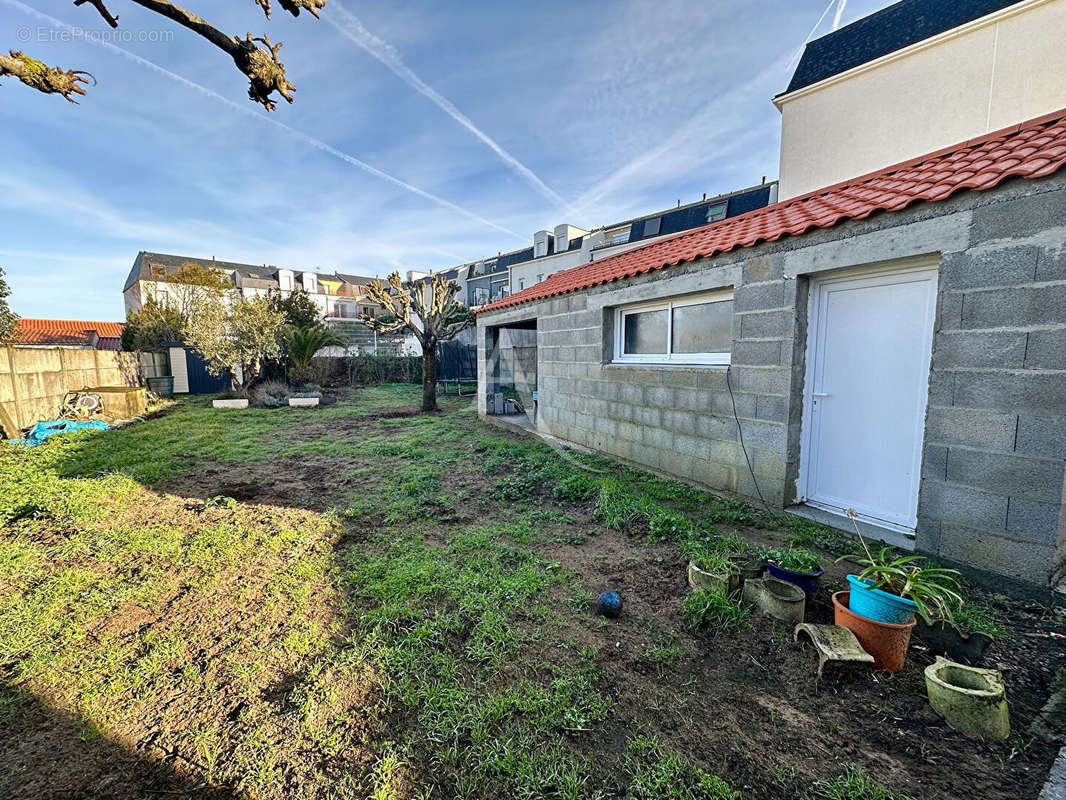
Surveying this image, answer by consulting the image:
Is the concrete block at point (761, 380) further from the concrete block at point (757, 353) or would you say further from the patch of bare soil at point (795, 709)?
the patch of bare soil at point (795, 709)

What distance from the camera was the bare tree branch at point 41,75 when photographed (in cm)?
336

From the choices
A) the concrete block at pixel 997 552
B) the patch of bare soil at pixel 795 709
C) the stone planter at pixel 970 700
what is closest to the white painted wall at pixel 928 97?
the concrete block at pixel 997 552

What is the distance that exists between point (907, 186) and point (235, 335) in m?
15.0

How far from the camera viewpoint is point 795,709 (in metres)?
1.88

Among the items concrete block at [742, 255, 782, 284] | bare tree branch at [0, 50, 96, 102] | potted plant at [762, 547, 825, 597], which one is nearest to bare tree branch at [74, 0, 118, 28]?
bare tree branch at [0, 50, 96, 102]

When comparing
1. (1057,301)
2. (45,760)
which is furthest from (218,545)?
(1057,301)

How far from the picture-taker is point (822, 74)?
8102 millimetres

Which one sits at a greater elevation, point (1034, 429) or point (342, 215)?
point (342, 215)

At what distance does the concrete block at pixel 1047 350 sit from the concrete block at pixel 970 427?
1.14ft

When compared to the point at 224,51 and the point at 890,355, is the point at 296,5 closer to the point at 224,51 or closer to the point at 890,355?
the point at 224,51

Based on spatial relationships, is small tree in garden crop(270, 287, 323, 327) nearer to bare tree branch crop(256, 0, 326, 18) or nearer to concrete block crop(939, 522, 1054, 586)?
bare tree branch crop(256, 0, 326, 18)

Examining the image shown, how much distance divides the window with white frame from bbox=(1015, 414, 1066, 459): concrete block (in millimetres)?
2246

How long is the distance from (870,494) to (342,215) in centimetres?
1634

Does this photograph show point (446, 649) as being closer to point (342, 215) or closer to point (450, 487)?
point (450, 487)
